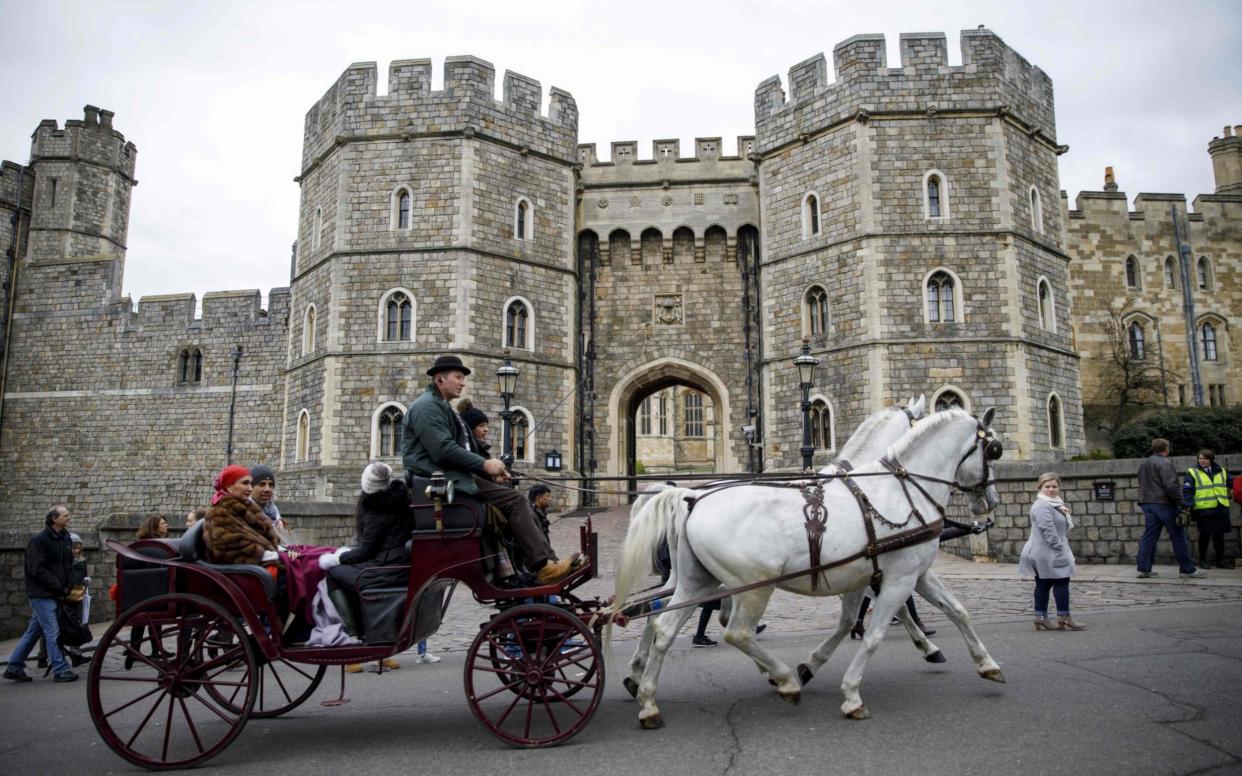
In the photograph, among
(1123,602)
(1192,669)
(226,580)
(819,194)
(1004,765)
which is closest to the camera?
(1004,765)

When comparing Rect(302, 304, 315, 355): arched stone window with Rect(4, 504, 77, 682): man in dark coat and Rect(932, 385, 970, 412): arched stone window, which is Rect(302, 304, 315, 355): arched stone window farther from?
Rect(932, 385, 970, 412): arched stone window

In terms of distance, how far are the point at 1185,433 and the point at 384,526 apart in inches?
881

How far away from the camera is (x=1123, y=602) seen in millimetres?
8797

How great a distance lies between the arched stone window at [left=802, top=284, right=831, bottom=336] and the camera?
1988 cm

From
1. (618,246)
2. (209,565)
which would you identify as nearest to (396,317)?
(618,246)

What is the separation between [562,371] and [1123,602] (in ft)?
47.6

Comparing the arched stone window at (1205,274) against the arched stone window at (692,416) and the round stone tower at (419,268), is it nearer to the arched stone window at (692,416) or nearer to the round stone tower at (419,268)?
the round stone tower at (419,268)

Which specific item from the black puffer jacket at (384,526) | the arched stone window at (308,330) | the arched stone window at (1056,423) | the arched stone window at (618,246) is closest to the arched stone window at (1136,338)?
the arched stone window at (1056,423)

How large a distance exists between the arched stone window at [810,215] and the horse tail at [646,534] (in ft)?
52.2

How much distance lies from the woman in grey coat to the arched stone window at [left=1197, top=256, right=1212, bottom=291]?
2800 centimetres

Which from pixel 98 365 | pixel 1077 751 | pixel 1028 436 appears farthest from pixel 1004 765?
pixel 98 365

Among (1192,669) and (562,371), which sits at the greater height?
(562,371)

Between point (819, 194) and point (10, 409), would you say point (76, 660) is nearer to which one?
point (819, 194)

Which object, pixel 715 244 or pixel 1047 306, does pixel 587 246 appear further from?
pixel 1047 306
